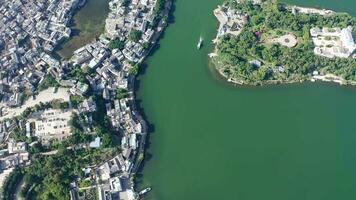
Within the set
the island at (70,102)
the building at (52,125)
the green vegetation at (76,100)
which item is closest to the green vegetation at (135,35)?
the island at (70,102)

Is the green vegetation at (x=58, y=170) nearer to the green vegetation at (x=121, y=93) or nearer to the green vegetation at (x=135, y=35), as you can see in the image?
the green vegetation at (x=121, y=93)

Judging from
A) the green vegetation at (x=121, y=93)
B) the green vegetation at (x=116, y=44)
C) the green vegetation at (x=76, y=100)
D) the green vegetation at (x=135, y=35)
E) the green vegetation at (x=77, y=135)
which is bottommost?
the green vegetation at (x=77, y=135)

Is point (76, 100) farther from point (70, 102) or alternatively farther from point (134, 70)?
point (134, 70)

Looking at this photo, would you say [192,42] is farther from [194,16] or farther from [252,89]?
[252,89]

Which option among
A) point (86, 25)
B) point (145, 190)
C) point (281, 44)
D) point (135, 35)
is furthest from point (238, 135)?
point (86, 25)

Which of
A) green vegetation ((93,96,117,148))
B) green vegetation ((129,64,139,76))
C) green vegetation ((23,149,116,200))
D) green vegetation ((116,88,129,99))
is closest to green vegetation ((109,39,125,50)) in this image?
green vegetation ((129,64,139,76))

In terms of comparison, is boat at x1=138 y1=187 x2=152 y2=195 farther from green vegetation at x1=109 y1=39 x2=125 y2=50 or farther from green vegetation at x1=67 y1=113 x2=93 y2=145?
green vegetation at x1=109 y1=39 x2=125 y2=50
